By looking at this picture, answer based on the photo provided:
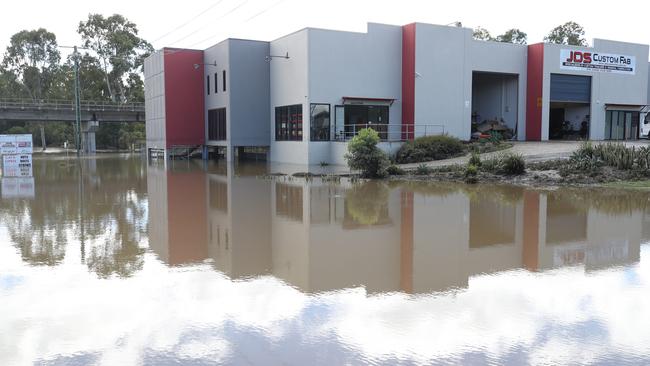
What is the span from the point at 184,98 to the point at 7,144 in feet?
46.2

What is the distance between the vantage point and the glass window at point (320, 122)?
32.7m

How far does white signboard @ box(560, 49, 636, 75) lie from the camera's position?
3744cm

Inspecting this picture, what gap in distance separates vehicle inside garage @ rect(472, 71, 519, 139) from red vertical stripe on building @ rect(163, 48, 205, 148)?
2118 centimetres

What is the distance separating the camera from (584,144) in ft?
76.8

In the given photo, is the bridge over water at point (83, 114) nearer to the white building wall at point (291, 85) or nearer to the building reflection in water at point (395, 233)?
the white building wall at point (291, 85)

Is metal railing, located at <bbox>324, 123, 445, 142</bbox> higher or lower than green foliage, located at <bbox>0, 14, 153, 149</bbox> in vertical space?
lower

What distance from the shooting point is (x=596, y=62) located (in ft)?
126

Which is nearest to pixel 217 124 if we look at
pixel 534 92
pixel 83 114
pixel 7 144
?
pixel 7 144

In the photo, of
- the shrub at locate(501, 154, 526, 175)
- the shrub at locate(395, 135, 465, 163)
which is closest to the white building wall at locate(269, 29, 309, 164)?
the shrub at locate(395, 135, 465, 163)

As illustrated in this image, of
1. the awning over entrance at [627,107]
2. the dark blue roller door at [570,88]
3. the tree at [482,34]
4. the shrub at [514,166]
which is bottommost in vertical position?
the shrub at [514,166]

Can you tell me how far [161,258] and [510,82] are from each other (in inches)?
1320

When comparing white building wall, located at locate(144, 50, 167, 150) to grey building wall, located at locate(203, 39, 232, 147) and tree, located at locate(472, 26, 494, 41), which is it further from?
tree, located at locate(472, 26, 494, 41)

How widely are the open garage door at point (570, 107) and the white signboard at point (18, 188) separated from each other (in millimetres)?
30889

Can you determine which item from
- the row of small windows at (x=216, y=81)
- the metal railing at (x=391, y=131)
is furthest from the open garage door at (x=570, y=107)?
the row of small windows at (x=216, y=81)
